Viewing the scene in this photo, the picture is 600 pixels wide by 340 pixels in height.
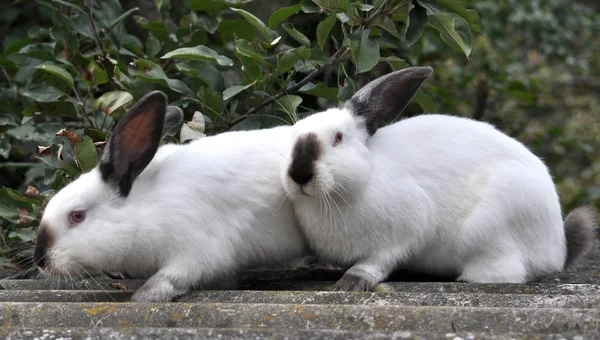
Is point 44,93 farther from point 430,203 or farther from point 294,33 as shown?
point 430,203

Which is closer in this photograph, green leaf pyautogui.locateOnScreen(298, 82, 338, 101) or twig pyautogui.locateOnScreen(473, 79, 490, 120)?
green leaf pyautogui.locateOnScreen(298, 82, 338, 101)

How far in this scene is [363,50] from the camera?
3.77 metres

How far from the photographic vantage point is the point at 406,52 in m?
6.45

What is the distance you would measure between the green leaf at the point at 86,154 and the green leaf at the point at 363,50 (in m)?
1.33

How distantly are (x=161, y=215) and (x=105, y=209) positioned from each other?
23cm

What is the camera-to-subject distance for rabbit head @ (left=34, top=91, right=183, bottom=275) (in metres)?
3.20

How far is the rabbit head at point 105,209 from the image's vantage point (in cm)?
320

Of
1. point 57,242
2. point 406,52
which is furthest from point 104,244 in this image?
point 406,52

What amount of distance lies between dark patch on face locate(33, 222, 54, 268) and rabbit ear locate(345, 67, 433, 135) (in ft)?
4.72

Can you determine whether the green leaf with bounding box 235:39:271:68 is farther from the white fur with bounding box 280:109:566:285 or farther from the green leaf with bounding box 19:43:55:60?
the green leaf with bounding box 19:43:55:60

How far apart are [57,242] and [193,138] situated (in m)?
1.00

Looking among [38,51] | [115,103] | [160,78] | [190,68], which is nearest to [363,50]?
[190,68]

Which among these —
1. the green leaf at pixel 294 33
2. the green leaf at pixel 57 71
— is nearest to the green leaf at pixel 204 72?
the green leaf at pixel 294 33

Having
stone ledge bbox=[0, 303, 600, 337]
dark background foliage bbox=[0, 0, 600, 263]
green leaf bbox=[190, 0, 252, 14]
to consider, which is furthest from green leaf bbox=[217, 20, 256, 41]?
stone ledge bbox=[0, 303, 600, 337]
